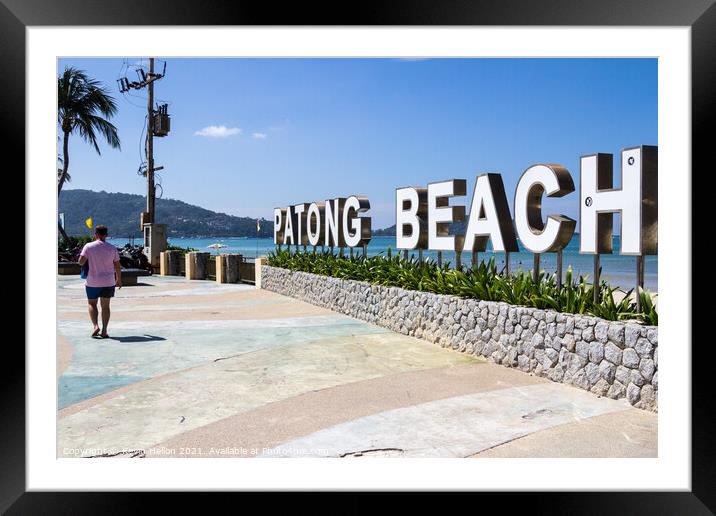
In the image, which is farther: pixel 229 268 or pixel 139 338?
pixel 229 268

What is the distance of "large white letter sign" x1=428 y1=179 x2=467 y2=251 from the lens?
10227 mm

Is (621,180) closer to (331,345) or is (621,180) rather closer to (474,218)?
(474,218)

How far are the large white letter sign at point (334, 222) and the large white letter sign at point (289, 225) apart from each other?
2896 mm

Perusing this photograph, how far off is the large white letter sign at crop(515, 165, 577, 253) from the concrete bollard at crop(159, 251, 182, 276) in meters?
21.1

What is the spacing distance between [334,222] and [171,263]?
533 inches

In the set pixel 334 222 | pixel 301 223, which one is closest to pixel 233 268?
pixel 301 223

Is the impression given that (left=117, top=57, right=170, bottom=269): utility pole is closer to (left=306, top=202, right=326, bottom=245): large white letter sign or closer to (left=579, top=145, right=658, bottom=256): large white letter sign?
(left=306, top=202, right=326, bottom=245): large white letter sign

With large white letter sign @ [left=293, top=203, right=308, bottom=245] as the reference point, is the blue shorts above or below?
below

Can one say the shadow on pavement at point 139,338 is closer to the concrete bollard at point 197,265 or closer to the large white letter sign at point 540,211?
the large white letter sign at point 540,211

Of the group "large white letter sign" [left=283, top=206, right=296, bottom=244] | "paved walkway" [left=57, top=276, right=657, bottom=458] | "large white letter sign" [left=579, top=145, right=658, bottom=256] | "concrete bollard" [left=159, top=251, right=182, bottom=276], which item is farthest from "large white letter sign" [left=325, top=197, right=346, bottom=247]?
"concrete bollard" [left=159, top=251, right=182, bottom=276]

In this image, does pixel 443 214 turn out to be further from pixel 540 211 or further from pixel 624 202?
pixel 624 202

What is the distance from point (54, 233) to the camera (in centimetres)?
466

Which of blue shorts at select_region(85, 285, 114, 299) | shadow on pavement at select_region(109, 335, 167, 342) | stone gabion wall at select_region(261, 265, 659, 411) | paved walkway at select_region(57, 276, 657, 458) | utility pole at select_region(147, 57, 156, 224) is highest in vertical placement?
utility pole at select_region(147, 57, 156, 224)
